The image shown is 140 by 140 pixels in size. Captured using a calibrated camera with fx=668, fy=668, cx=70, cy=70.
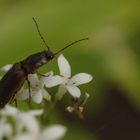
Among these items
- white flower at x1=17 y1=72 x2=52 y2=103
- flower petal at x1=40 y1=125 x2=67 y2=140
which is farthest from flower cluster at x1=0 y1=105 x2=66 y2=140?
white flower at x1=17 y1=72 x2=52 y2=103

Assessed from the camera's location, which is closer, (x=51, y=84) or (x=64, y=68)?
(x=51, y=84)

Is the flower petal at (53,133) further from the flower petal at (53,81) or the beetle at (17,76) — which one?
the flower petal at (53,81)

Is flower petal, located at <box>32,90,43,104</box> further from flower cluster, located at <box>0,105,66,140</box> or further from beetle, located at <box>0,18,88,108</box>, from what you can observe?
flower cluster, located at <box>0,105,66,140</box>

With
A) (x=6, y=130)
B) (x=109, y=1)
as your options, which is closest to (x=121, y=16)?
(x=109, y=1)

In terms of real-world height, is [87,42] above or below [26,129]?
below

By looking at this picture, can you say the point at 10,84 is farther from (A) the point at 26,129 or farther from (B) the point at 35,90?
(A) the point at 26,129

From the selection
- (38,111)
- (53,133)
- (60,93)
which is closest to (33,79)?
(60,93)
